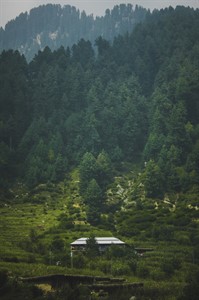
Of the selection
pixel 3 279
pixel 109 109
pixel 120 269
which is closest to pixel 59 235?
pixel 120 269

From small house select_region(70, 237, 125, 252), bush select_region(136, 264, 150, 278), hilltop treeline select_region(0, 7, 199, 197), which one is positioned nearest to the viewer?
bush select_region(136, 264, 150, 278)

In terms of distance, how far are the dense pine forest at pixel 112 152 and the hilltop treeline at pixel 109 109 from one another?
1.05ft

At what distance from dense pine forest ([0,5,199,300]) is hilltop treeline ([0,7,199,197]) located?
32 centimetres

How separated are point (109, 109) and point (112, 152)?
52.7 feet

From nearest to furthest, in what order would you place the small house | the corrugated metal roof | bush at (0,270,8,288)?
1. bush at (0,270,8,288)
2. the small house
3. the corrugated metal roof

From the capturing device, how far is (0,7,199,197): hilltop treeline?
13262 centimetres

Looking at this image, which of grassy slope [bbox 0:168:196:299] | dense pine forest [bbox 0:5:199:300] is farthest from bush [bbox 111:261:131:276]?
grassy slope [bbox 0:168:196:299]

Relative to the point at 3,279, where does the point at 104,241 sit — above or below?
below

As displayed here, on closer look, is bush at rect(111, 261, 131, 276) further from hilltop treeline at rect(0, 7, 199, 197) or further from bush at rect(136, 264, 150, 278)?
hilltop treeline at rect(0, 7, 199, 197)

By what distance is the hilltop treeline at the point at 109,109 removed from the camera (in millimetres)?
132625

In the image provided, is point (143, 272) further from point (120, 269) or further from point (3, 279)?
point (3, 279)

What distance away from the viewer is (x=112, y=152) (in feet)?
464

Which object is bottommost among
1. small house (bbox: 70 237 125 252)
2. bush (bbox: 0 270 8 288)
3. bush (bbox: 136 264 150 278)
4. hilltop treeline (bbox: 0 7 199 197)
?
bush (bbox: 136 264 150 278)

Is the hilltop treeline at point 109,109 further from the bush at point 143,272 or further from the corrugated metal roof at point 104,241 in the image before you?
the bush at point 143,272
